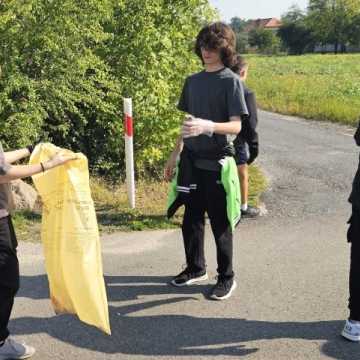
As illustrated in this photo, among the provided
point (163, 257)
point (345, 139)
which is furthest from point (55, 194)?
point (345, 139)

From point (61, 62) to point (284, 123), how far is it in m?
9.27

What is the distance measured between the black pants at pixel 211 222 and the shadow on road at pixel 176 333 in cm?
50

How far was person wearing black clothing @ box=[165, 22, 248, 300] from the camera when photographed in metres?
3.74

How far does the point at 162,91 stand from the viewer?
7.08 meters

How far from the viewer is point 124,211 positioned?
20.1ft

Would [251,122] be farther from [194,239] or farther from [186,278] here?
[186,278]

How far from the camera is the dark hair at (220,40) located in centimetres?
373

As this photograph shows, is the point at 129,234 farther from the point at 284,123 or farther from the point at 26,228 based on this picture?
the point at 284,123

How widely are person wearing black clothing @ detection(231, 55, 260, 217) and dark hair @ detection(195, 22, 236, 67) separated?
1128mm

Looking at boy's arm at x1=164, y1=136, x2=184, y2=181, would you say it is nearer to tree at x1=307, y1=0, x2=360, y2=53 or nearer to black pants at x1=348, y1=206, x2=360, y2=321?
black pants at x1=348, y1=206, x2=360, y2=321

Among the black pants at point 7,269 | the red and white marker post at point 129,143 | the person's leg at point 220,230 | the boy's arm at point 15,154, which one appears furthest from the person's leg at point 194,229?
the red and white marker post at point 129,143

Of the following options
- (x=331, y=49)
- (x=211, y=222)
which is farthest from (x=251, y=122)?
(x=331, y=49)

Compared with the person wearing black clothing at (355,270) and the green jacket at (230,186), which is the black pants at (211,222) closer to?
the green jacket at (230,186)

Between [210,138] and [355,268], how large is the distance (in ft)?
4.37
